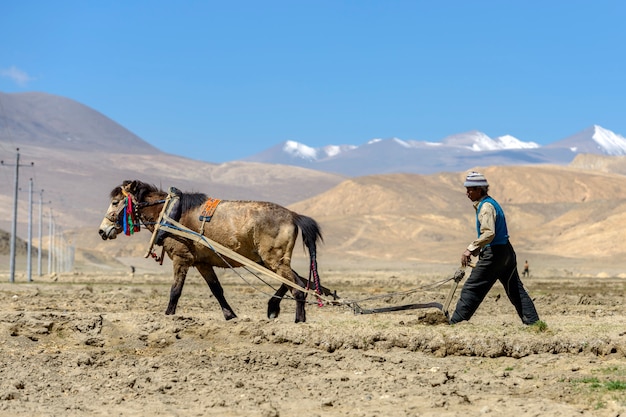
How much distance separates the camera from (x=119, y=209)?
50.8 feet

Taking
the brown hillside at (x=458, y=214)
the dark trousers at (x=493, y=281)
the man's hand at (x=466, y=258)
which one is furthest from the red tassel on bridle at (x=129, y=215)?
the brown hillside at (x=458, y=214)

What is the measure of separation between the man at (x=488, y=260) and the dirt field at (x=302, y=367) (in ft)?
1.07

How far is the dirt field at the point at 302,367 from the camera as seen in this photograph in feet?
29.4

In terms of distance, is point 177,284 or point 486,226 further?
point 177,284

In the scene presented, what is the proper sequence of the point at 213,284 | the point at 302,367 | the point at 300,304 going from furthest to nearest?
1. the point at 213,284
2. the point at 300,304
3. the point at 302,367

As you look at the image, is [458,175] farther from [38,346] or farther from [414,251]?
[38,346]

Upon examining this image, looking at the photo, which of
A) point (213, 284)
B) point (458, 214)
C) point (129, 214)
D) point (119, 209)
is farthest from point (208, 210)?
point (458, 214)

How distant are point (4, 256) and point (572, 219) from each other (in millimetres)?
67613

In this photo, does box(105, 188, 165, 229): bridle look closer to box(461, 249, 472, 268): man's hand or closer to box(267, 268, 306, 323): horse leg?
box(267, 268, 306, 323): horse leg

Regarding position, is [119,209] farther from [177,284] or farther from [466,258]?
[466,258]

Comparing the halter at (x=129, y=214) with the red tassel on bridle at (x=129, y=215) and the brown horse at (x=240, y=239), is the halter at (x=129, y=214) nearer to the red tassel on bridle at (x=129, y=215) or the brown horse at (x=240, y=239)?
the red tassel on bridle at (x=129, y=215)

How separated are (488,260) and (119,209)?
6.20m

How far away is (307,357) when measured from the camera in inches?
450

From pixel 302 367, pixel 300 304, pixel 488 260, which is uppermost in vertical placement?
pixel 488 260
